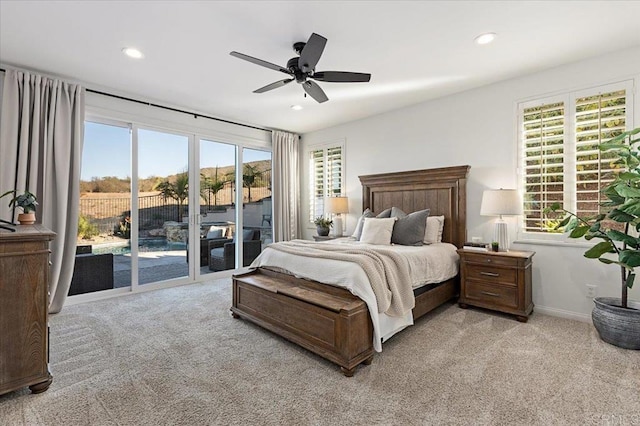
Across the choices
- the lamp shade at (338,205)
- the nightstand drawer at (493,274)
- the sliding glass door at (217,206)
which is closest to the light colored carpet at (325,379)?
the nightstand drawer at (493,274)

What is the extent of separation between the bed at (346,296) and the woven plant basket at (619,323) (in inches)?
53.0

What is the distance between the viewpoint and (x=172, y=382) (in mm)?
A: 2182

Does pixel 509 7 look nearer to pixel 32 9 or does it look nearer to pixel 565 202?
pixel 565 202

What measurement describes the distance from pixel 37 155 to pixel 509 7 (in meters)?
4.79

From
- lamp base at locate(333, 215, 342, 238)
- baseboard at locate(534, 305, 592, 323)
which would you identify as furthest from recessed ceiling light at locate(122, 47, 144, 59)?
baseboard at locate(534, 305, 592, 323)

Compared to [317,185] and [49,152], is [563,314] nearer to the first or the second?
[317,185]

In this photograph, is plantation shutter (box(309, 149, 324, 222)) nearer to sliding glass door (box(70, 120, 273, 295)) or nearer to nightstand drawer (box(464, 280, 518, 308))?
sliding glass door (box(70, 120, 273, 295))

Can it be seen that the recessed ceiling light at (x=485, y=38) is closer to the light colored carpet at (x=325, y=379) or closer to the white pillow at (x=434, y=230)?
the white pillow at (x=434, y=230)

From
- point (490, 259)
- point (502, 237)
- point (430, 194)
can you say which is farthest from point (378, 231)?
point (502, 237)

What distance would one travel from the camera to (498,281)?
3389 millimetres

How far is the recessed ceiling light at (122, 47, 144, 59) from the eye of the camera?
302 cm

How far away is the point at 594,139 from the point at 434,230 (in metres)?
1.86

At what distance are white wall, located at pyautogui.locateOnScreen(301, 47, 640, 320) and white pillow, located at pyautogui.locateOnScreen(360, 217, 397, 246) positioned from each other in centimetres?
106

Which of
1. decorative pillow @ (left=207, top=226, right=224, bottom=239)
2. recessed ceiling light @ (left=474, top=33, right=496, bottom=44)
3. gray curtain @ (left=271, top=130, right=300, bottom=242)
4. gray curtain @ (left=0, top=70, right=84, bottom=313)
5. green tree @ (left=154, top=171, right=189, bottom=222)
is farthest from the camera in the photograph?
gray curtain @ (left=271, top=130, right=300, bottom=242)
